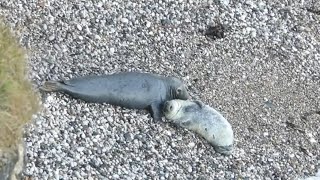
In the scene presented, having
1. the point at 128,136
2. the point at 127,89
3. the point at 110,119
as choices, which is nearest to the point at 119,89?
the point at 127,89

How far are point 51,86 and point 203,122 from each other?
1011 mm

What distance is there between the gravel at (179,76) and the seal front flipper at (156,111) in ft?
0.15

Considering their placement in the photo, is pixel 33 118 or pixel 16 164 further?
pixel 33 118

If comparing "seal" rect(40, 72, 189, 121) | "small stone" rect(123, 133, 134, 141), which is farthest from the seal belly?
"small stone" rect(123, 133, 134, 141)

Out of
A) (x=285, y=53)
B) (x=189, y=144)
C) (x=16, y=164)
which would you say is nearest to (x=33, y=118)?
(x=16, y=164)

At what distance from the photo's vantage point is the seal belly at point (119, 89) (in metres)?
5.44

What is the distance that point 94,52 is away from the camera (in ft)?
19.4

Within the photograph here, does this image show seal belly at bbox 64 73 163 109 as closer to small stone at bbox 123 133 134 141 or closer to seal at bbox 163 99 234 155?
seal at bbox 163 99 234 155

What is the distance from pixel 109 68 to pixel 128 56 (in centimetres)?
23

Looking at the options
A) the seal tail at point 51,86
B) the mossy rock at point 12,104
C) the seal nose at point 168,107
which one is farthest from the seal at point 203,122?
the mossy rock at point 12,104

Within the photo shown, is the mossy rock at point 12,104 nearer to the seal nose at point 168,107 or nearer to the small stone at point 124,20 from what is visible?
the seal nose at point 168,107

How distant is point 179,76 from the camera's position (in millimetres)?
6039

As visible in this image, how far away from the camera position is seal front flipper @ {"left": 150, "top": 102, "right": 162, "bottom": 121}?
18.4 ft

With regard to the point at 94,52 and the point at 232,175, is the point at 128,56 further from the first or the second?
the point at 232,175
